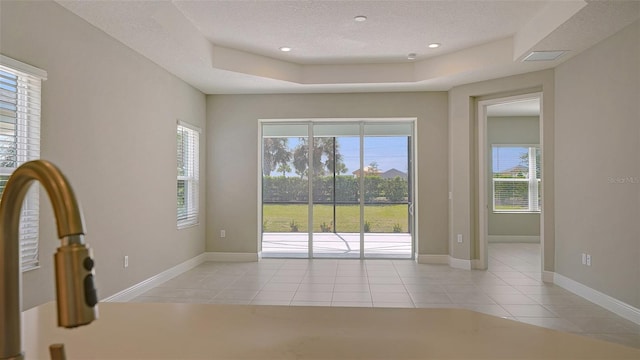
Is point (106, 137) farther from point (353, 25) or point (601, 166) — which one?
point (601, 166)

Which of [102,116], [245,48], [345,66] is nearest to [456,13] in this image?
[345,66]

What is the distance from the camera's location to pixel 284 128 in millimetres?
6773

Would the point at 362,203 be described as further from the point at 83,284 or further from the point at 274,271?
the point at 83,284

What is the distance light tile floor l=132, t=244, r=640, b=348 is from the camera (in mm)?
3756

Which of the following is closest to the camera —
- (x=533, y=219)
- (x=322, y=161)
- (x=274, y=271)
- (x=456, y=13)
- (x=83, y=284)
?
(x=83, y=284)

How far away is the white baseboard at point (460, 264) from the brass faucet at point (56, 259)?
608 cm

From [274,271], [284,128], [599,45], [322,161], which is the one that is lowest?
[274,271]

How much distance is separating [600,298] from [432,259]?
250cm

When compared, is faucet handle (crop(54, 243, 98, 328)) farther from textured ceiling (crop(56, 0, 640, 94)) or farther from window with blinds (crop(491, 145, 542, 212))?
window with blinds (crop(491, 145, 542, 212))

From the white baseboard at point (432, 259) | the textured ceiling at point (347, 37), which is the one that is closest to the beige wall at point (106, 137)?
the textured ceiling at point (347, 37)

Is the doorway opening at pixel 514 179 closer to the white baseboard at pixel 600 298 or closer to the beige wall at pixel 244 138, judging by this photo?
the beige wall at pixel 244 138

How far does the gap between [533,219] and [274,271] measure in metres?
6.24

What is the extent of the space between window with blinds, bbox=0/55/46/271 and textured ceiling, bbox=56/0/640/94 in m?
0.80

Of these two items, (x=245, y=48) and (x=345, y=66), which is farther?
(x=345, y=66)
